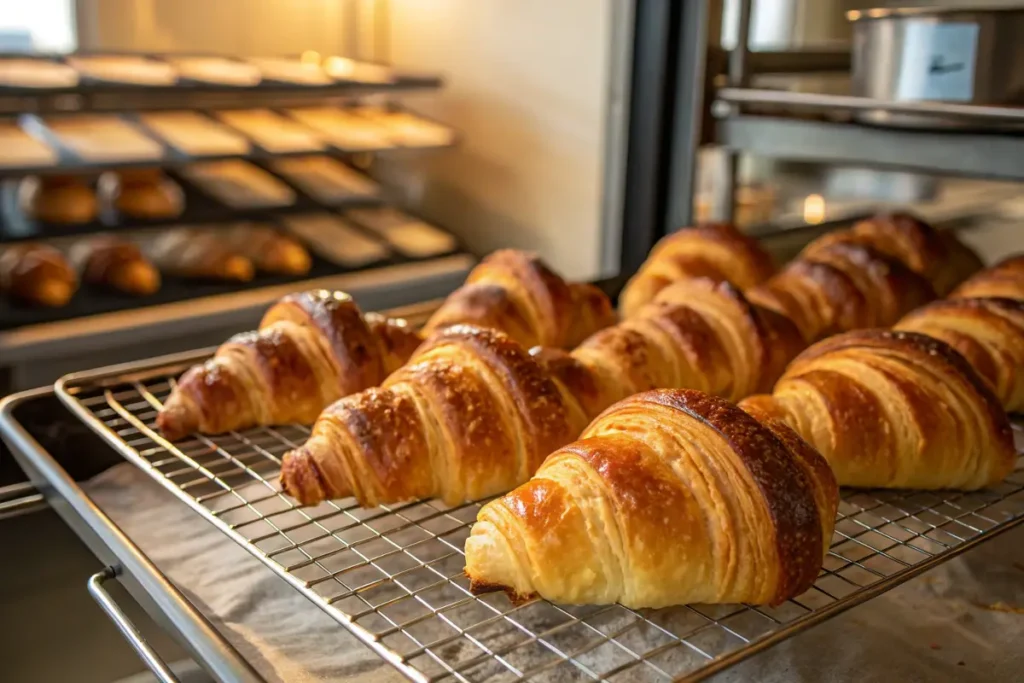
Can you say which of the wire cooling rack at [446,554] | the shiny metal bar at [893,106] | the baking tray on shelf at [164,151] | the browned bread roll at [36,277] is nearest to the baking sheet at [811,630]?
the wire cooling rack at [446,554]

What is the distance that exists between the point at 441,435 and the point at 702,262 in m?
0.80

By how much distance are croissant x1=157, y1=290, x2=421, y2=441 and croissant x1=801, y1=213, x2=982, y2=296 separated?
0.90 meters

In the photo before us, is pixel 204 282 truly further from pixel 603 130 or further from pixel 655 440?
pixel 655 440

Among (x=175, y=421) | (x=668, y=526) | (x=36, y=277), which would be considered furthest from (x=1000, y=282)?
(x=36, y=277)

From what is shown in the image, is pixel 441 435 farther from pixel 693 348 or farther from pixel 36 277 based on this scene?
pixel 36 277

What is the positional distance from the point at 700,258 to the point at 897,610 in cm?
80

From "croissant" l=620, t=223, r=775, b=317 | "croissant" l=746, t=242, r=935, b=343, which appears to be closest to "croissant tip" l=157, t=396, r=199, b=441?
"croissant" l=620, t=223, r=775, b=317

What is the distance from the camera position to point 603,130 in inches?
101

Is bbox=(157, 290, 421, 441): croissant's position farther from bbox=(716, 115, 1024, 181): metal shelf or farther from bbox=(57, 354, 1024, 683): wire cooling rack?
bbox=(716, 115, 1024, 181): metal shelf

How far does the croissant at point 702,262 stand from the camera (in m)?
1.71

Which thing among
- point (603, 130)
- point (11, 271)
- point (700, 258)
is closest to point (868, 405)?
point (700, 258)

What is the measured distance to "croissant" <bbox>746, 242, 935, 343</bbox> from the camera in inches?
62.9

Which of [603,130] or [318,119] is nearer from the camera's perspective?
[603,130]

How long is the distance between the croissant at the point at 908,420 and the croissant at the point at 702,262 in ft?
1.68
